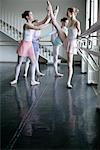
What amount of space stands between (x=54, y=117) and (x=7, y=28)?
12.9 metres

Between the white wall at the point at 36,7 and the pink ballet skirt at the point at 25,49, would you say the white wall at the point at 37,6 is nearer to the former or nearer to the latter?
the white wall at the point at 36,7

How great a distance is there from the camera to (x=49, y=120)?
3.62 m

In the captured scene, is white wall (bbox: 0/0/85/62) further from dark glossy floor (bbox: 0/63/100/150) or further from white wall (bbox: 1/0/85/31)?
dark glossy floor (bbox: 0/63/100/150)

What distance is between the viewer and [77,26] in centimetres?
613

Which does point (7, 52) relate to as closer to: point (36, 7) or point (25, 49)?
point (36, 7)

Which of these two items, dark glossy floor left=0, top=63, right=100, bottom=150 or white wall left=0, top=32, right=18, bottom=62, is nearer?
dark glossy floor left=0, top=63, right=100, bottom=150

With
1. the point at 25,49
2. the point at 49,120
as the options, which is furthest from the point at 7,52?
the point at 49,120

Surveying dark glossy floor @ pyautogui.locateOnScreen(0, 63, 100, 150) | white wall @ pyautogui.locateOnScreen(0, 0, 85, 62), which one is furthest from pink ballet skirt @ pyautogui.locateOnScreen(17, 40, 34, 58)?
white wall @ pyautogui.locateOnScreen(0, 0, 85, 62)

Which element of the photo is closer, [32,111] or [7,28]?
[32,111]

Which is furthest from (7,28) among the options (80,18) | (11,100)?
(11,100)

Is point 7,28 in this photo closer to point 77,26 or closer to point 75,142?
point 77,26

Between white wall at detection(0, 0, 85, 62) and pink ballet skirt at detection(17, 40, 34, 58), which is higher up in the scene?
white wall at detection(0, 0, 85, 62)

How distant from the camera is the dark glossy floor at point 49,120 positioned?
9.20ft

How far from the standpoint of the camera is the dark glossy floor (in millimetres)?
2805
